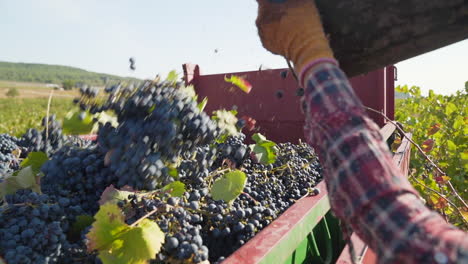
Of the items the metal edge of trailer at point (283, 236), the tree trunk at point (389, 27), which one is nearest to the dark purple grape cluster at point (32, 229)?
the metal edge of trailer at point (283, 236)

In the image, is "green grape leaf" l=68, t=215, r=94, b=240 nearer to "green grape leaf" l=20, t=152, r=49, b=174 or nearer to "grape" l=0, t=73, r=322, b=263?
"grape" l=0, t=73, r=322, b=263

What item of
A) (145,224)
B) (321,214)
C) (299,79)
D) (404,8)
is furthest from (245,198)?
(404,8)

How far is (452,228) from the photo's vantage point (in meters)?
0.52

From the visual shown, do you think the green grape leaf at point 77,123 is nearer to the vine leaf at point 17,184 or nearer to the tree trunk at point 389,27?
the vine leaf at point 17,184

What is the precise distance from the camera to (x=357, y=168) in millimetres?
554

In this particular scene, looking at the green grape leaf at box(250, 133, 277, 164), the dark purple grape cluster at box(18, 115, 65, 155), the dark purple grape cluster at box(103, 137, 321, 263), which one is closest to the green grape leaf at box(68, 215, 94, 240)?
the dark purple grape cluster at box(103, 137, 321, 263)

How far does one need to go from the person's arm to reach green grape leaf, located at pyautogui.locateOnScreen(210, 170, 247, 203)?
0.55m

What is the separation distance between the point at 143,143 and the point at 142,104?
0.12m

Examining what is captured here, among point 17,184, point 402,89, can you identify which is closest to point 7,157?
point 17,184

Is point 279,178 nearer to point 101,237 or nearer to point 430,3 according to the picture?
point 101,237

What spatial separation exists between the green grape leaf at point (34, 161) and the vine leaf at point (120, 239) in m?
0.53

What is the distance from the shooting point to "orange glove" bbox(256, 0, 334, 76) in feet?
2.23

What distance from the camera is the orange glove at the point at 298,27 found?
0.68m

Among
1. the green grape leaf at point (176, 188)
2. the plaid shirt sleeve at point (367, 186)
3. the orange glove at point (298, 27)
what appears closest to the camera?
the plaid shirt sleeve at point (367, 186)
